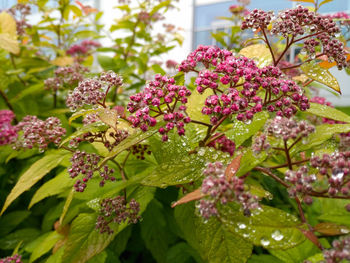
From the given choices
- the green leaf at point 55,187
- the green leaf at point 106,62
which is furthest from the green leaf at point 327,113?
the green leaf at point 106,62

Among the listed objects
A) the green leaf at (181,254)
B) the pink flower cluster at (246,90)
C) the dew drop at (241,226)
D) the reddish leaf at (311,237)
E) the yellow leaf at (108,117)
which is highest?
the pink flower cluster at (246,90)

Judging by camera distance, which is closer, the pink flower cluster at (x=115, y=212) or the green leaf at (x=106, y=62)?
the pink flower cluster at (x=115, y=212)

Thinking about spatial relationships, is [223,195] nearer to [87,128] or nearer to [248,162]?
[248,162]

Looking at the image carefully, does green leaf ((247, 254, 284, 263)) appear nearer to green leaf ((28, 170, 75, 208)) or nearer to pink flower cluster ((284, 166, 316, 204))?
pink flower cluster ((284, 166, 316, 204))

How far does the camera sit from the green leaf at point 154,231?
0.93 meters

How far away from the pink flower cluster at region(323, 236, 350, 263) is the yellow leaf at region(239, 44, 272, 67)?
495 mm

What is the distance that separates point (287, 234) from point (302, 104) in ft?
0.83

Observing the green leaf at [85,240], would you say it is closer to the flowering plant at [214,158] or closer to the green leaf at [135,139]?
the flowering plant at [214,158]

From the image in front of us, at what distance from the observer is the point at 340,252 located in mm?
374

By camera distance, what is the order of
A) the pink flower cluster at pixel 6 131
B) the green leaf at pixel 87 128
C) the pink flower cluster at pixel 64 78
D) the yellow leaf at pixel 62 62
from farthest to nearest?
the yellow leaf at pixel 62 62 < the pink flower cluster at pixel 64 78 < the pink flower cluster at pixel 6 131 < the green leaf at pixel 87 128

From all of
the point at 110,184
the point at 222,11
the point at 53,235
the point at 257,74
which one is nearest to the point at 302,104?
the point at 257,74

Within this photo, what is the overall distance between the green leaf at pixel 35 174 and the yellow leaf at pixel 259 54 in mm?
553

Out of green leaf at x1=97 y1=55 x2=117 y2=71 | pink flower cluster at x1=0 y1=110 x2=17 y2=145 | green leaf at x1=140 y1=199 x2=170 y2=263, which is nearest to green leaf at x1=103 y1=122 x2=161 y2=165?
green leaf at x1=140 y1=199 x2=170 y2=263

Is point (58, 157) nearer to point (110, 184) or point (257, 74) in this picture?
point (110, 184)
